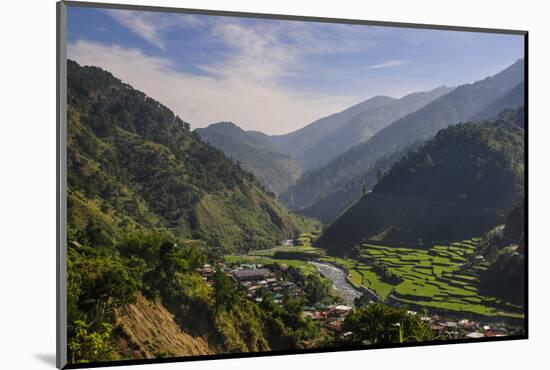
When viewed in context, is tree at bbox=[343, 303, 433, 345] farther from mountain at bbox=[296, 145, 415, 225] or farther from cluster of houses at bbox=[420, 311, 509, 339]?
mountain at bbox=[296, 145, 415, 225]

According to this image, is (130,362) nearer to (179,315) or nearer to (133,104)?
(179,315)

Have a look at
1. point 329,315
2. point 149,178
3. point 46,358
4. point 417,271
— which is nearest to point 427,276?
point 417,271

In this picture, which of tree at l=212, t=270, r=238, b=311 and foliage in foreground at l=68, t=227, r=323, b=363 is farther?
tree at l=212, t=270, r=238, b=311

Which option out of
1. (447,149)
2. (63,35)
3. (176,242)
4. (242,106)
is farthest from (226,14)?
(447,149)

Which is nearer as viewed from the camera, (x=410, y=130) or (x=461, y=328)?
(x=461, y=328)

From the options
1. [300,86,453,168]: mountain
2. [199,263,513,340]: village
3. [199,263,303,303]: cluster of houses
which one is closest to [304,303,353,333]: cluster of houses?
[199,263,513,340]: village

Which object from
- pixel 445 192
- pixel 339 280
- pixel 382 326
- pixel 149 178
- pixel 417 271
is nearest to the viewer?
pixel 149 178

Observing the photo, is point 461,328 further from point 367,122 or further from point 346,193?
point 367,122
